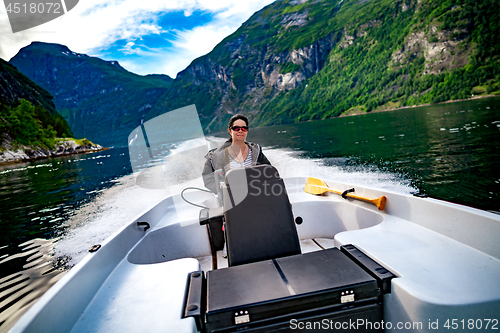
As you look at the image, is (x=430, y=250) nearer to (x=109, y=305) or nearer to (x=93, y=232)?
(x=109, y=305)

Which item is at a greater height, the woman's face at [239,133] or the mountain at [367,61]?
the mountain at [367,61]

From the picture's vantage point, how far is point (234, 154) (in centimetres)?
306

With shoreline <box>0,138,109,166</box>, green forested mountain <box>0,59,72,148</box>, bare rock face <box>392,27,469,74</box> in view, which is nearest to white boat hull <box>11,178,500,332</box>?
shoreline <box>0,138,109,166</box>

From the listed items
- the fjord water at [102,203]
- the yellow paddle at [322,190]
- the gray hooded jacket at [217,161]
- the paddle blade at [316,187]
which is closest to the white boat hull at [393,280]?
the yellow paddle at [322,190]

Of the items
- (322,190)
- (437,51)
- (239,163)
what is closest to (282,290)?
(239,163)

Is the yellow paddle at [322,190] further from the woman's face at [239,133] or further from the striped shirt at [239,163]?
the woman's face at [239,133]

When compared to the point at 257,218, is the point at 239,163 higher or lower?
higher

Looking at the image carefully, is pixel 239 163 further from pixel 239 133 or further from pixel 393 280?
pixel 393 280

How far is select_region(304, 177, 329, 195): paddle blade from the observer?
143 inches

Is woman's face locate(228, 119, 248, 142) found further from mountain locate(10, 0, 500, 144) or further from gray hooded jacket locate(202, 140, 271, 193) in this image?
mountain locate(10, 0, 500, 144)

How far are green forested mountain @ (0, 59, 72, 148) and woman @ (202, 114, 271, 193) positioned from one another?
176ft

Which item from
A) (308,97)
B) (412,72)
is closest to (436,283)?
(412,72)

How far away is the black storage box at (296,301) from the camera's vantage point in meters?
1.35

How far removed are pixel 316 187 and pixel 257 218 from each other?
6.42 feet
